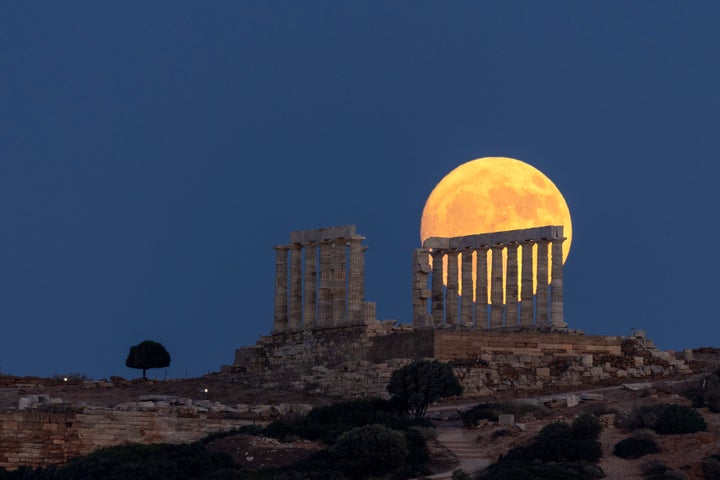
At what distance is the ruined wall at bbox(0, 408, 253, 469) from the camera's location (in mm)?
65438

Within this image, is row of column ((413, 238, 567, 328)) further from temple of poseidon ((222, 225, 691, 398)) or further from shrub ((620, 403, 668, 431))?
shrub ((620, 403, 668, 431))

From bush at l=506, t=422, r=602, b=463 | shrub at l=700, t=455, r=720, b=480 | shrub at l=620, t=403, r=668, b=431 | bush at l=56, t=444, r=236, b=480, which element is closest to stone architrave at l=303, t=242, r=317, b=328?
bush at l=56, t=444, r=236, b=480

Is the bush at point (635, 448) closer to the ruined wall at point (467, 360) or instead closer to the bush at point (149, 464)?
the bush at point (149, 464)

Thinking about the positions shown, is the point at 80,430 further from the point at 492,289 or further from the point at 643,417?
the point at 492,289

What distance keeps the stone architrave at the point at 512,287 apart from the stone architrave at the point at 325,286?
7.19m

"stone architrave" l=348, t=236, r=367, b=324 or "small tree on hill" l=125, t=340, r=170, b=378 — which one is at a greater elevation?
"stone architrave" l=348, t=236, r=367, b=324

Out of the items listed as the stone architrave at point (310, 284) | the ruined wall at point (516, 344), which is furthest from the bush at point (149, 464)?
the stone architrave at point (310, 284)

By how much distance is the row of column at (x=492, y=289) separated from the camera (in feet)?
281

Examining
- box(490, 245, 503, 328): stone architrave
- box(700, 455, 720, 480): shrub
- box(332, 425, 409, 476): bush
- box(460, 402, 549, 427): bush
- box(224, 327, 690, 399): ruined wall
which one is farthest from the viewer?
box(490, 245, 503, 328): stone architrave

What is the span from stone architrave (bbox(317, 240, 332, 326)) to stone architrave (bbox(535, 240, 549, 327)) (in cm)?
817

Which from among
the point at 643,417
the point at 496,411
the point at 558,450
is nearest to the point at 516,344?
the point at 496,411

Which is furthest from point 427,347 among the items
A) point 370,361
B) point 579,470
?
point 579,470

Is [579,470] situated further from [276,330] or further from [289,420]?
[276,330]

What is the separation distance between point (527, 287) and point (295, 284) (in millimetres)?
9359
